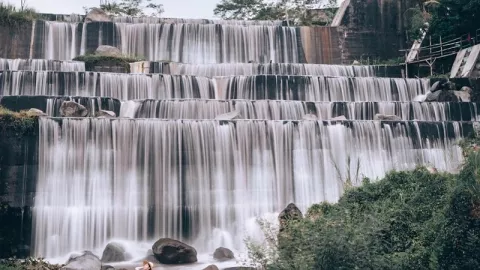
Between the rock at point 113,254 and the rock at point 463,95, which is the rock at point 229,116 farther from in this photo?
the rock at point 463,95

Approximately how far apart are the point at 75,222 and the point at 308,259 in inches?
551

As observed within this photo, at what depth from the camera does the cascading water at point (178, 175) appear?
2688 centimetres

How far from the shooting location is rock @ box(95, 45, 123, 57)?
39816 mm

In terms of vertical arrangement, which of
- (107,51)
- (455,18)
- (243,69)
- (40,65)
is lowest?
(243,69)

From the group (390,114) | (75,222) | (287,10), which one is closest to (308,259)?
(75,222)

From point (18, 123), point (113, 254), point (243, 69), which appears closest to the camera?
point (113, 254)

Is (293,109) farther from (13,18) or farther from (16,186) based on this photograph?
(13,18)

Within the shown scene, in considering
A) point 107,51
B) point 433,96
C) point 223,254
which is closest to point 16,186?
point 223,254

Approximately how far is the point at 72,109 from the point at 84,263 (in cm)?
923

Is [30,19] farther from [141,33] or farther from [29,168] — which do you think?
[29,168]

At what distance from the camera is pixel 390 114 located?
112ft

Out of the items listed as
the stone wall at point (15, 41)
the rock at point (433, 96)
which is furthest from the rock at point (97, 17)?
the rock at point (433, 96)

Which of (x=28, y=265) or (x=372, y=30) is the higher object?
(x=372, y=30)

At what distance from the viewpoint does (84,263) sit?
21922mm
